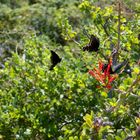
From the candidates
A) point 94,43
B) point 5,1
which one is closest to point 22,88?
point 94,43

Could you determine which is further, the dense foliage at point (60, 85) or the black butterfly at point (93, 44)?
the dense foliage at point (60, 85)

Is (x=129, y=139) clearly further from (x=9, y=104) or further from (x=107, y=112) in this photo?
(x=9, y=104)

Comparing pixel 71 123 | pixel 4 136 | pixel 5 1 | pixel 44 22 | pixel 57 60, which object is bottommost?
pixel 71 123

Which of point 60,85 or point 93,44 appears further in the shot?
point 60,85

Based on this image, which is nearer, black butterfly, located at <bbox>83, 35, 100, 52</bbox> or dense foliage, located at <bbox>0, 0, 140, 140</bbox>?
black butterfly, located at <bbox>83, 35, 100, 52</bbox>

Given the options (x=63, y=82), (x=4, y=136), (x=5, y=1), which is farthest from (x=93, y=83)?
(x=5, y=1)

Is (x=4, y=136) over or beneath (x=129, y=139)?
over

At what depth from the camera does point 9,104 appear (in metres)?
3.07

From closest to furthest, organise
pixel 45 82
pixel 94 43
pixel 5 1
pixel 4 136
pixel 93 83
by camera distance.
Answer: pixel 94 43 < pixel 93 83 < pixel 45 82 < pixel 4 136 < pixel 5 1

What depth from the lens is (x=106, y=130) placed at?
154 cm

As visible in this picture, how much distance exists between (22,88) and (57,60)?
0.43 meters

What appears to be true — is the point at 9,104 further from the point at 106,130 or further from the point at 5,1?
the point at 5,1

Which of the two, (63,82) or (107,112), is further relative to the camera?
(63,82)

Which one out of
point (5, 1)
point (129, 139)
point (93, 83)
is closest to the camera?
point (129, 139)
